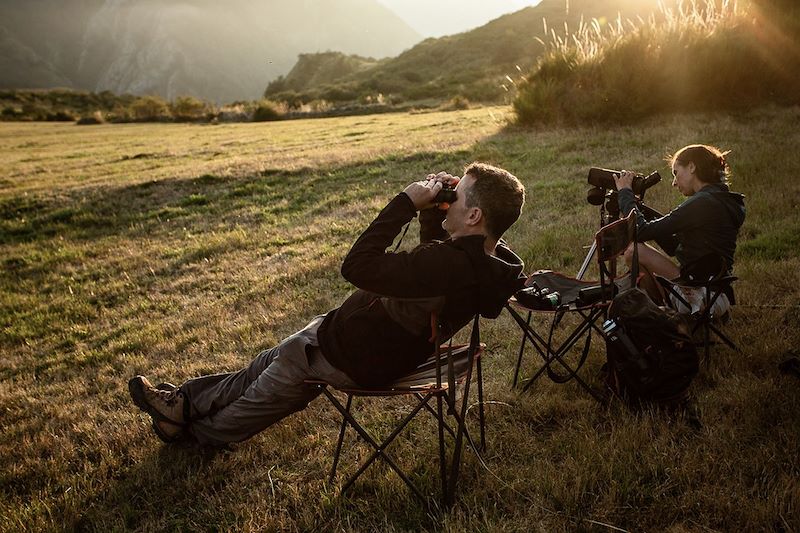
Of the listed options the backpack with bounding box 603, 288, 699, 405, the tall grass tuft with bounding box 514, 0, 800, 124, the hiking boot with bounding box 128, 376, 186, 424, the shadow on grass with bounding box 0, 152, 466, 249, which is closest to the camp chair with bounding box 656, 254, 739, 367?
the backpack with bounding box 603, 288, 699, 405

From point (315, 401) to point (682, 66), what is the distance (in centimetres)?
1194

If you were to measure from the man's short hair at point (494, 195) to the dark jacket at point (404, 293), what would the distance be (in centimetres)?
16

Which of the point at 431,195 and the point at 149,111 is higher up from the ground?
the point at 149,111

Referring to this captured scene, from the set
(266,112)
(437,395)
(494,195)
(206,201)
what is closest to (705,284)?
(494,195)

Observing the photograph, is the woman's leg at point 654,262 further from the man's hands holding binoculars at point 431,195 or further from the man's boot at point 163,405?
the man's boot at point 163,405

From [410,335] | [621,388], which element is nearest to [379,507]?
[410,335]

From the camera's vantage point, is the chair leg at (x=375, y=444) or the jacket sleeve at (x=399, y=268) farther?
the chair leg at (x=375, y=444)

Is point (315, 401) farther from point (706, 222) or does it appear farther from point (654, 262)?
point (706, 222)

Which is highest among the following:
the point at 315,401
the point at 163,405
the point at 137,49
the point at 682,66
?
the point at 137,49

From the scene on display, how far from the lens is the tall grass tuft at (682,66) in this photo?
11117 millimetres

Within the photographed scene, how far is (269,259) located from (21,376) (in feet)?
11.0

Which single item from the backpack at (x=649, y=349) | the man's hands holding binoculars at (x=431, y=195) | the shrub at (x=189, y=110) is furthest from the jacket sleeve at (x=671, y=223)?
the shrub at (x=189, y=110)

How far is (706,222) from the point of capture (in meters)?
3.69

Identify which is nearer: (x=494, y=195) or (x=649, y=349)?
(x=494, y=195)
